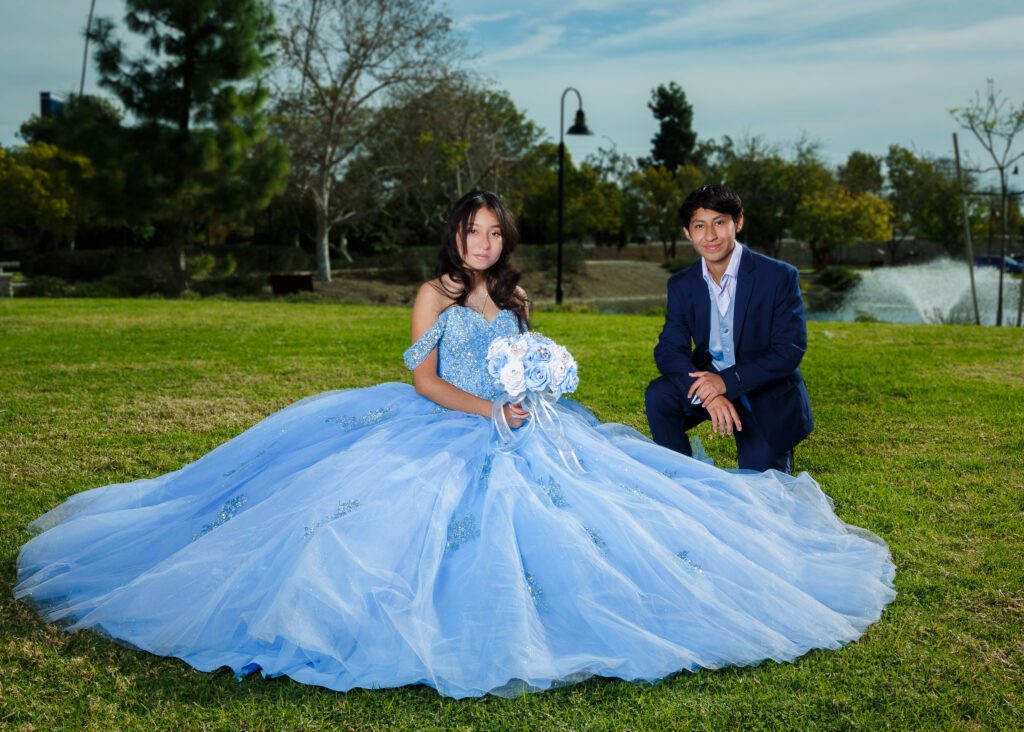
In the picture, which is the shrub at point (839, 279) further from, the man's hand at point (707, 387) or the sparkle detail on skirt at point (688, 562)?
the sparkle detail on skirt at point (688, 562)

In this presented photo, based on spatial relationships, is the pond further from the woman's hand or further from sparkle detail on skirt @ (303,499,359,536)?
sparkle detail on skirt @ (303,499,359,536)

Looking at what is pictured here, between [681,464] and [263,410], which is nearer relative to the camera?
[681,464]

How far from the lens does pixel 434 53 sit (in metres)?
29.2

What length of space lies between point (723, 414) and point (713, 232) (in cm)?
91

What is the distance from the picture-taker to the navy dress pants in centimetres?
481

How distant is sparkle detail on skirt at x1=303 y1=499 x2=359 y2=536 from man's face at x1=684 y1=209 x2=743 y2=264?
7.02 feet

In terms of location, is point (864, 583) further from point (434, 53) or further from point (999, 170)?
point (434, 53)

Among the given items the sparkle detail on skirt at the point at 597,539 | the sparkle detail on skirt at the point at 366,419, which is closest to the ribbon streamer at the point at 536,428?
the sparkle detail on skirt at the point at 597,539

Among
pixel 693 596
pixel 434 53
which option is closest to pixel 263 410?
pixel 693 596

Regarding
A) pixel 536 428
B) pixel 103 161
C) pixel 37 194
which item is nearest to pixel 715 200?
pixel 536 428

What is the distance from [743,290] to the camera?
15.4 feet

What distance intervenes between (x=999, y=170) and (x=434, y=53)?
17.0m

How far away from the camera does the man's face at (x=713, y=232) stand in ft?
14.9

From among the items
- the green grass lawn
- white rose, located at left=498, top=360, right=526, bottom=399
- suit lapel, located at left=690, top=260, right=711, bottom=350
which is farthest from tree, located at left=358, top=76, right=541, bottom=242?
white rose, located at left=498, top=360, right=526, bottom=399
